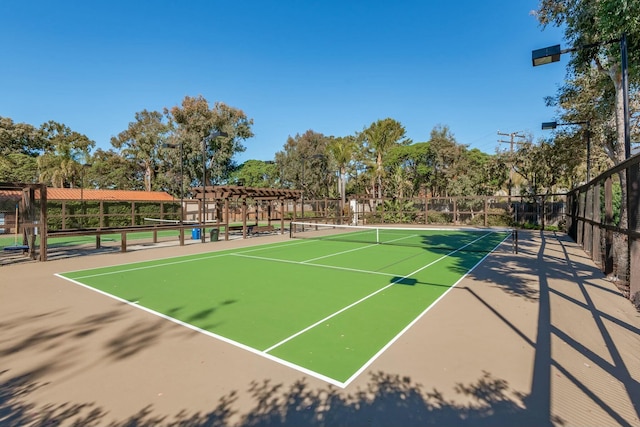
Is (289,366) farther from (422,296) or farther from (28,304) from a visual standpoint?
(28,304)

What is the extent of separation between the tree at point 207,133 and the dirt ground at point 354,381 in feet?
121

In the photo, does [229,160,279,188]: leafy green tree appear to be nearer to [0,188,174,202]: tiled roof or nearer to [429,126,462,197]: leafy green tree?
[0,188,174,202]: tiled roof

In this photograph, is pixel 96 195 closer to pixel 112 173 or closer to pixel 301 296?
pixel 112 173

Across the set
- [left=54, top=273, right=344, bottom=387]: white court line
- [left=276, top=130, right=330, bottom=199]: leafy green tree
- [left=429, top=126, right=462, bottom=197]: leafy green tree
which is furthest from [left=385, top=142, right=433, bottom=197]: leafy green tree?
[left=54, top=273, right=344, bottom=387]: white court line

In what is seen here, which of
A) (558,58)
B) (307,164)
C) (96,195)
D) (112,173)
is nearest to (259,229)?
(558,58)

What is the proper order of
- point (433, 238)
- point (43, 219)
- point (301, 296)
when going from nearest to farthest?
point (301, 296)
point (43, 219)
point (433, 238)

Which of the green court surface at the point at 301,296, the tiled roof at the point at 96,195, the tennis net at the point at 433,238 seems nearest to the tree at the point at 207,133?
the tiled roof at the point at 96,195

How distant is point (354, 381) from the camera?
3848 mm

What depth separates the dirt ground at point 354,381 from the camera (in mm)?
3219

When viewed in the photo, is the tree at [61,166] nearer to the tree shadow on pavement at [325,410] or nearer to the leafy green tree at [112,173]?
the leafy green tree at [112,173]

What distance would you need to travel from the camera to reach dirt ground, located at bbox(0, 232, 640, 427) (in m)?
3.22

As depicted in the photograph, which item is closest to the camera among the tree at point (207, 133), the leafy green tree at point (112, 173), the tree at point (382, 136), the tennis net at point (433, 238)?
the tennis net at point (433, 238)

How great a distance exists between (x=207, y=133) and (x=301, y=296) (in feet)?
128

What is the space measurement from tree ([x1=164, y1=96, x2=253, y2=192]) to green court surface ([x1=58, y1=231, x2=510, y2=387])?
31.1 m
